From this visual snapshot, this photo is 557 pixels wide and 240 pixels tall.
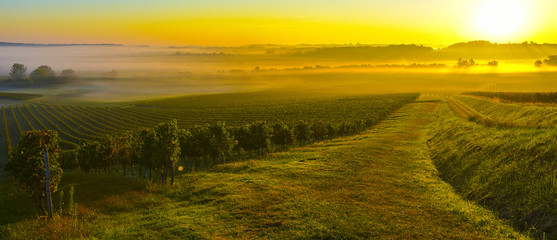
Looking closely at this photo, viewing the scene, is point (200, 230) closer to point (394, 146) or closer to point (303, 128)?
point (394, 146)

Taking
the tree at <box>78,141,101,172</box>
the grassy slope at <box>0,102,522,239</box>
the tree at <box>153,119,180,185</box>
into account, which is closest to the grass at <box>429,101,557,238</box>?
the grassy slope at <box>0,102,522,239</box>

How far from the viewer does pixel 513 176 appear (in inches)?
1121

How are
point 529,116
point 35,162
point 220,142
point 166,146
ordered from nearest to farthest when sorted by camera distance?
point 35,162 < point 166,146 < point 220,142 < point 529,116

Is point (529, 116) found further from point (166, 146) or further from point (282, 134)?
point (166, 146)

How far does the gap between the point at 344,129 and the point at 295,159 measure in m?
57.0

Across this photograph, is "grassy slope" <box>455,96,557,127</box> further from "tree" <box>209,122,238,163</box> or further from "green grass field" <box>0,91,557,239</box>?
"tree" <box>209,122,238,163</box>

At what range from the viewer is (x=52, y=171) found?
31109mm

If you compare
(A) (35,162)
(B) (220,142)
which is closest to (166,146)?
(A) (35,162)

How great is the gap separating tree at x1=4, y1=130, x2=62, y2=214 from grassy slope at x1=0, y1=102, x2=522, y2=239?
3.49 meters

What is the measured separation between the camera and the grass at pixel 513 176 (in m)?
22.5

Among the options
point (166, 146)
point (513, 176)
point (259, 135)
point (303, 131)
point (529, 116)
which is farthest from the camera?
point (303, 131)

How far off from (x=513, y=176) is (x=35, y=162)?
44.7 meters

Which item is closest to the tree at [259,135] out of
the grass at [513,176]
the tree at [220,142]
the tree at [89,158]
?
→ the tree at [220,142]

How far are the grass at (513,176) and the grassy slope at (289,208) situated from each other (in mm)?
1714
